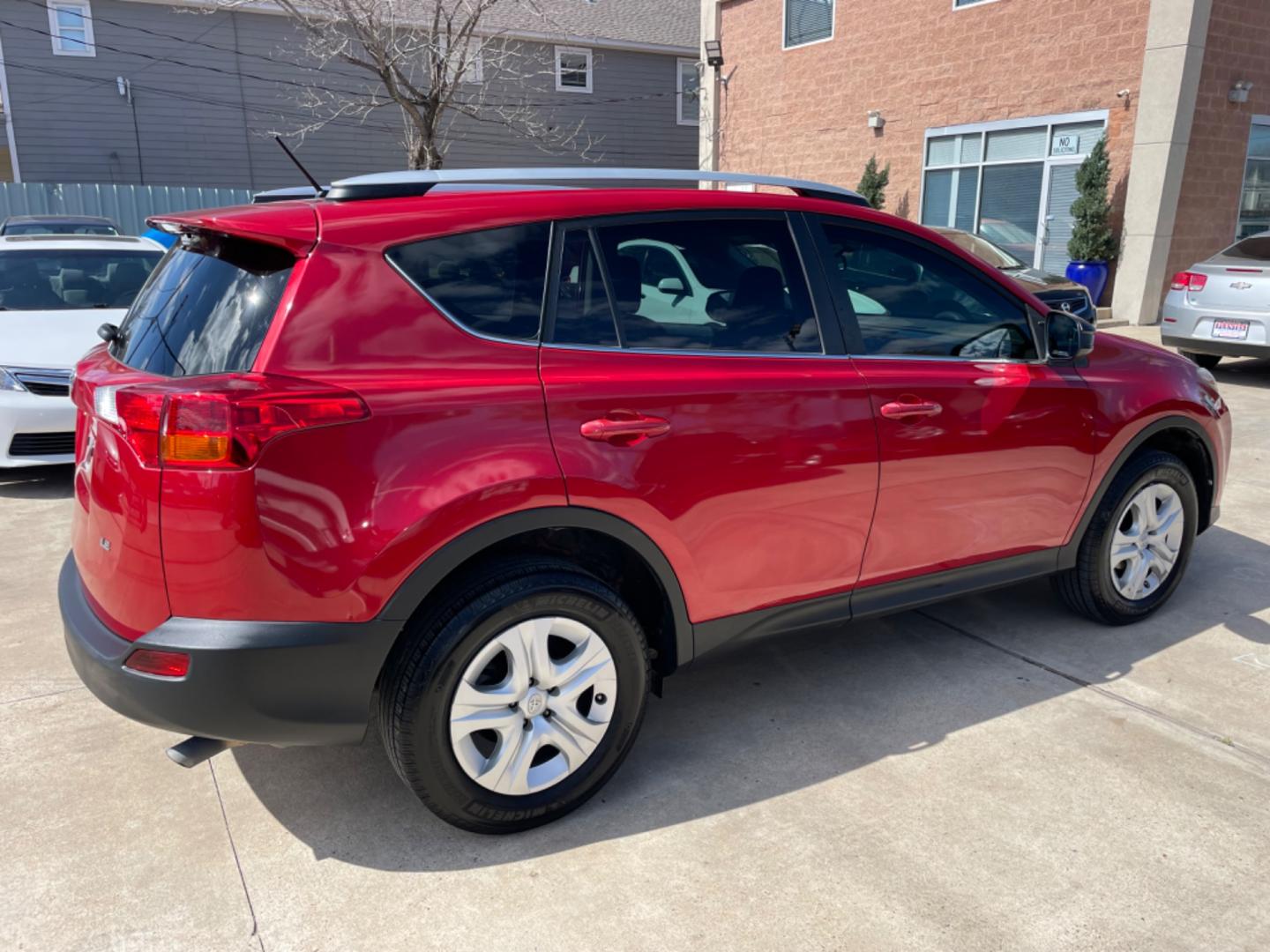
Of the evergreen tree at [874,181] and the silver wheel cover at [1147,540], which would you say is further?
the evergreen tree at [874,181]

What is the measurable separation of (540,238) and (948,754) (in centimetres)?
207

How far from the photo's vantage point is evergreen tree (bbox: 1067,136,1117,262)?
13164mm

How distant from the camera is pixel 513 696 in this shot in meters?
2.61

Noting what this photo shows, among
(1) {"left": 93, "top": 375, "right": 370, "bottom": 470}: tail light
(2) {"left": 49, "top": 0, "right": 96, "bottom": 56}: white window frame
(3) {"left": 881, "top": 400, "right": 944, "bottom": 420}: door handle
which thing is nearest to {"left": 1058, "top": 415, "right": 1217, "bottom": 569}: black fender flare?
(3) {"left": 881, "top": 400, "right": 944, "bottom": 420}: door handle

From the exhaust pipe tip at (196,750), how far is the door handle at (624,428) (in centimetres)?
123

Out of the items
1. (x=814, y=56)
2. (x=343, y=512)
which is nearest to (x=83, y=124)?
(x=814, y=56)

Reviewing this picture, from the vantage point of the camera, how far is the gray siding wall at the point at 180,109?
64.5ft

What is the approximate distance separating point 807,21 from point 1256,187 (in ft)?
26.9

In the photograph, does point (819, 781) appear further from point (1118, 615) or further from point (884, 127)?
point (884, 127)

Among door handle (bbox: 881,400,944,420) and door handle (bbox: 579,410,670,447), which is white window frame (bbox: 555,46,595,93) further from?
door handle (bbox: 579,410,670,447)

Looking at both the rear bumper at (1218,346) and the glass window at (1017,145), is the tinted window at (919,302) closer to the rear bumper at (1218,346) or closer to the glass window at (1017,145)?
the rear bumper at (1218,346)

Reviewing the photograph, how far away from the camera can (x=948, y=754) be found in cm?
316

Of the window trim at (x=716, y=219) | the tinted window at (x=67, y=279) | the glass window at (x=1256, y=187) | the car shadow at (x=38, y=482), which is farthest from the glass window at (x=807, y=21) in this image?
the window trim at (x=716, y=219)

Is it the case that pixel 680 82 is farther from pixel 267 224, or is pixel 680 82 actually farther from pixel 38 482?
pixel 267 224
